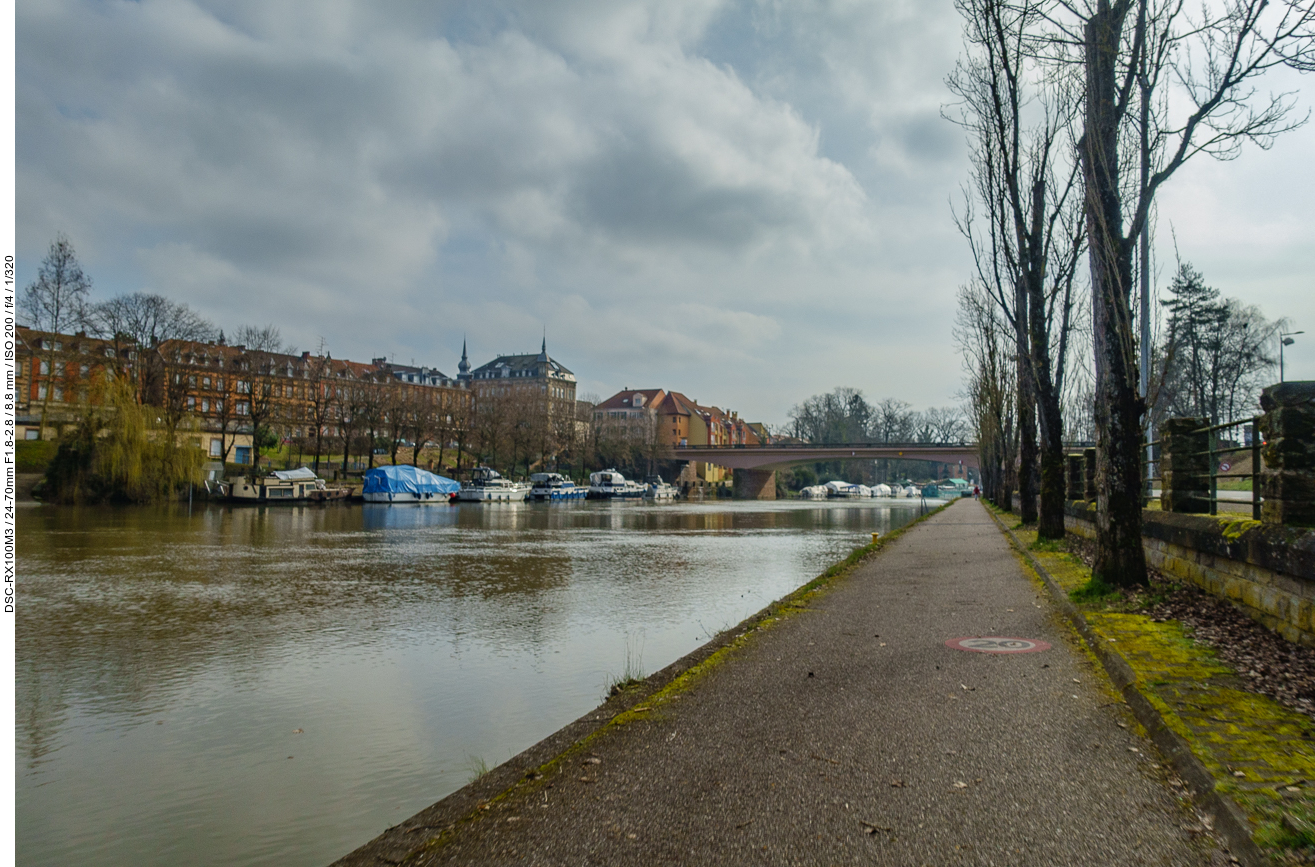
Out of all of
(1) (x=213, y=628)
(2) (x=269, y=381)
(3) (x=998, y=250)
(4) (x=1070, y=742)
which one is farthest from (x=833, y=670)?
(2) (x=269, y=381)

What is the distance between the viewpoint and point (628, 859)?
363 cm

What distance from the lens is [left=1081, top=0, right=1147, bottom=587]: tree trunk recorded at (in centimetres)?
1038

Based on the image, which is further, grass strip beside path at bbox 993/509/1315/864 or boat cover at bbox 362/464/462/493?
boat cover at bbox 362/464/462/493

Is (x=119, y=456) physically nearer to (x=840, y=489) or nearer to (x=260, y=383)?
(x=260, y=383)

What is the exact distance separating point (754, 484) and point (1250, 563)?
100794 millimetres

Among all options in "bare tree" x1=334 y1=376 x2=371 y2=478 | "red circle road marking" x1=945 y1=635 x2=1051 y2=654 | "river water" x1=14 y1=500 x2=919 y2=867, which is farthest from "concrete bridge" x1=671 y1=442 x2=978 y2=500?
"red circle road marking" x1=945 y1=635 x2=1051 y2=654

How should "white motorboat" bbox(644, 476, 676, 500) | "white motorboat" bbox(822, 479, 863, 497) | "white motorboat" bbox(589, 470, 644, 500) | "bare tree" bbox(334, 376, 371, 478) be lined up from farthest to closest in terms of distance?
"white motorboat" bbox(822, 479, 863, 497)
"white motorboat" bbox(644, 476, 676, 500)
"white motorboat" bbox(589, 470, 644, 500)
"bare tree" bbox(334, 376, 371, 478)

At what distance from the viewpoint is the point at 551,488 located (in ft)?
273

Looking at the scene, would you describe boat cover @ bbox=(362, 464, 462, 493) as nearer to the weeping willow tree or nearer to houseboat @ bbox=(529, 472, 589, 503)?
houseboat @ bbox=(529, 472, 589, 503)

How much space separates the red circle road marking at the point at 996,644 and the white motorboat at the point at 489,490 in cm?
6741

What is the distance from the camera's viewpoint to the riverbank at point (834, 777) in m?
3.76

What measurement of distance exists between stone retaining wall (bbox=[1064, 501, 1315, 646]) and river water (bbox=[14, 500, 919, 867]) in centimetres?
566

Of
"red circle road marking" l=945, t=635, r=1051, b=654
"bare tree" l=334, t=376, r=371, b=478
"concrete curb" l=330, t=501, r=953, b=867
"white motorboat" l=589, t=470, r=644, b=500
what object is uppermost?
"bare tree" l=334, t=376, r=371, b=478

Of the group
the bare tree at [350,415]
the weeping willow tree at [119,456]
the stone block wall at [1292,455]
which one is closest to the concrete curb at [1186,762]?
the stone block wall at [1292,455]
